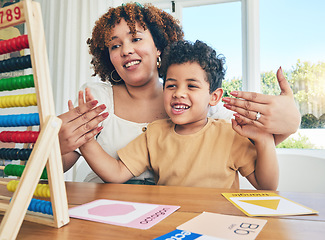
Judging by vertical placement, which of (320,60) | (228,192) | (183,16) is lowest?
(228,192)

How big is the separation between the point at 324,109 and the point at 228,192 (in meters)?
2.50

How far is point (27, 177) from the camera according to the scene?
52 centimetres

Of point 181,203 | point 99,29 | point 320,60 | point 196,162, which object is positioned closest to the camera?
point 181,203

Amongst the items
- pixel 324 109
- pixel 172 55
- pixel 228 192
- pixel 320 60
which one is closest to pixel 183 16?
pixel 320 60

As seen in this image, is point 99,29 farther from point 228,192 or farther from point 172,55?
point 228,192

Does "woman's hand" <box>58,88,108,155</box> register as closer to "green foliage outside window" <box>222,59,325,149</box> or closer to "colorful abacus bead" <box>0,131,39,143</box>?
"colorful abacus bead" <box>0,131,39,143</box>

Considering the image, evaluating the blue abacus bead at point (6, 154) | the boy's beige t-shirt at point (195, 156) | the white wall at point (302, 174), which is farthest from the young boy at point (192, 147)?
the white wall at point (302, 174)

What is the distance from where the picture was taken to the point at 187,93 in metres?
1.14

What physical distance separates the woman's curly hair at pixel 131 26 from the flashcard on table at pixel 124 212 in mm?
897

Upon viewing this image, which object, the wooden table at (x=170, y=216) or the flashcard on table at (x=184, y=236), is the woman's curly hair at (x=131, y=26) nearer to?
the wooden table at (x=170, y=216)

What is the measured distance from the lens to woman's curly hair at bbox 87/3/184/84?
4.69 feet

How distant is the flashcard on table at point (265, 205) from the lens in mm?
695

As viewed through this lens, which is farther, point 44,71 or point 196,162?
point 196,162

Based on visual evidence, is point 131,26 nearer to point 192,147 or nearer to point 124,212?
point 192,147
